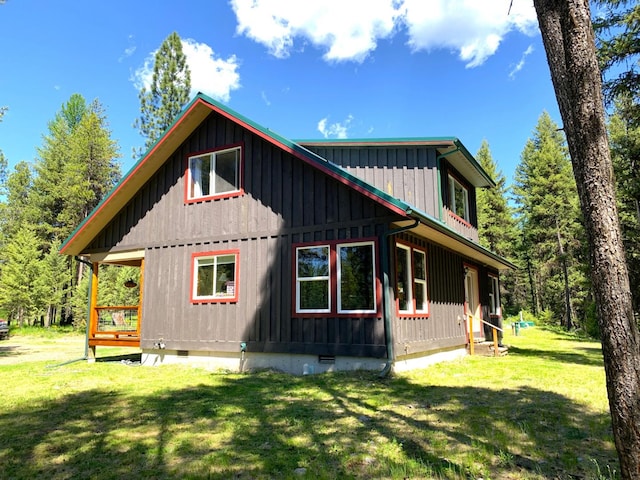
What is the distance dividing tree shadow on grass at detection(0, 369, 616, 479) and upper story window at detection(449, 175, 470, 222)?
6908 mm

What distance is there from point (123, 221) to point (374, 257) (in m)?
7.87

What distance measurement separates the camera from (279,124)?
23.3m

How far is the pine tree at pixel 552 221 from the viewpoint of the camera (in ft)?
113

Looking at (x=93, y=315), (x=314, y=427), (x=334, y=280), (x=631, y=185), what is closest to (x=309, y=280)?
(x=334, y=280)

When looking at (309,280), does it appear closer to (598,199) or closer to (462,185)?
(598,199)

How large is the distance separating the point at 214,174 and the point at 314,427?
314 inches

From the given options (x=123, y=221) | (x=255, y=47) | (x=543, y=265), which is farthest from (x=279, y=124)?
(x=543, y=265)

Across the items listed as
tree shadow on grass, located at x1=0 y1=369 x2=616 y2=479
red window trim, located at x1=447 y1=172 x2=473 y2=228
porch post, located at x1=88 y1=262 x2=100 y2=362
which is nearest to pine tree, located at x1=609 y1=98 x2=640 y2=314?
red window trim, located at x1=447 y1=172 x2=473 y2=228

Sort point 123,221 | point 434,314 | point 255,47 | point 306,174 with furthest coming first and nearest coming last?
point 255,47, point 123,221, point 434,314, point 306,174

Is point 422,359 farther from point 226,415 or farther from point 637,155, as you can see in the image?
point 637,155

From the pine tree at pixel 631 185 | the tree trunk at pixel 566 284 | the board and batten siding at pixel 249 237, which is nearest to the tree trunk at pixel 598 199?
the board and batten siding at pixel 249 237

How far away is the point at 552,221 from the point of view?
118 ft

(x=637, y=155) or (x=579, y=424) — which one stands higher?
(x=637, y=155)

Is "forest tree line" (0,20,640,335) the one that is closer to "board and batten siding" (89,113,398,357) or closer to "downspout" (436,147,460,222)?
"downspout" (436,147,460,222)
